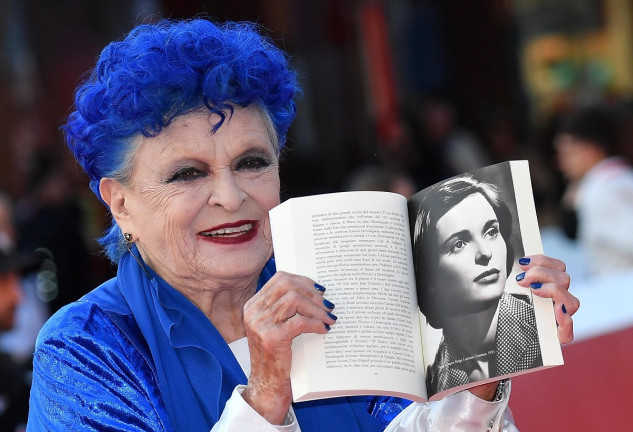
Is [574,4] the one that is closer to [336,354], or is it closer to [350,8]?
[350,8]

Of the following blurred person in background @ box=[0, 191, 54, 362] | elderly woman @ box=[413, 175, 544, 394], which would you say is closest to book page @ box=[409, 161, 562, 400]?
elderly woman @ box=[413, 175, 544, 394]

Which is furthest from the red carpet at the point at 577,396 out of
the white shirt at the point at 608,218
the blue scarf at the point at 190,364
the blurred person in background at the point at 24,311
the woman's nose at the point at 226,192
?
the blurred person in background at the point at 24,311

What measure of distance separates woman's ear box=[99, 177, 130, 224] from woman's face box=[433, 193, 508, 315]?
901 millimetres

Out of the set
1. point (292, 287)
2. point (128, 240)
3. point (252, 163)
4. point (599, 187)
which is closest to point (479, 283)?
point (292, 287)

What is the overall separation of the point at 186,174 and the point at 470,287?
2.54 ft

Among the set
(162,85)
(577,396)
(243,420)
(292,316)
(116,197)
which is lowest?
(577,396)

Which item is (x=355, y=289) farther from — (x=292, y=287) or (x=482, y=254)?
(x=482, y=254)

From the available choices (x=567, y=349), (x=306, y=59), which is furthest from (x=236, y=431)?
(x=306, y=59)

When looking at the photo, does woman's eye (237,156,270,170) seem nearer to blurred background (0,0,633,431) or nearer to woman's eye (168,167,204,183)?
woman's eye (168,167,204,183)

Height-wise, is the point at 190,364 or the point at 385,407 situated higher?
the point at 190,364

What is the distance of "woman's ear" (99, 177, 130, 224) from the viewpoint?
8.84 feet

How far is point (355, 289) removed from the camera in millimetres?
2191

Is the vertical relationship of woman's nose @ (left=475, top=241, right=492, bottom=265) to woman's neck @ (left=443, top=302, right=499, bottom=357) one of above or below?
above

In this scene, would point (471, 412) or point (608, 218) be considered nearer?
point (471, 412)
